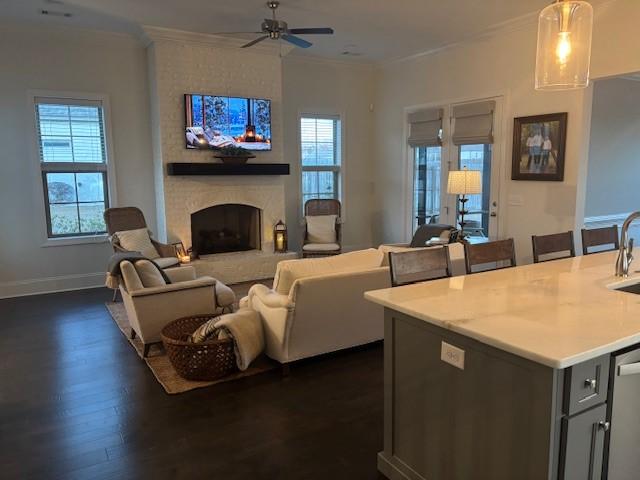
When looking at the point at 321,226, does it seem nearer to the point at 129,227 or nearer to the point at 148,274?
the point at 129,227

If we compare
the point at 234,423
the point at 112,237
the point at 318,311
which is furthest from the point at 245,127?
the point at 234,423

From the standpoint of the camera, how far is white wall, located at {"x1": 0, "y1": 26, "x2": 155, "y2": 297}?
220 inches

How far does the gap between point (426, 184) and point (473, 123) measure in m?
1.26

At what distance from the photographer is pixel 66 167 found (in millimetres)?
5961

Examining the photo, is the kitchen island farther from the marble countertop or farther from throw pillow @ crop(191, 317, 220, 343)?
throw pillow @ crop(191, 317, 220, 343)

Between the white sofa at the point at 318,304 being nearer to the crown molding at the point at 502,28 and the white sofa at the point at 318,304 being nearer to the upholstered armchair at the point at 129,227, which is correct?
the upholstered armchair at the point at 129,227

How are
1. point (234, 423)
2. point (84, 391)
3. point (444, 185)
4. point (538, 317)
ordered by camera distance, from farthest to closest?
point (444, 185), point (84, 391), point (234, 423), point (538, 317)

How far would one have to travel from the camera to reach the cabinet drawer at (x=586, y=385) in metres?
1.58

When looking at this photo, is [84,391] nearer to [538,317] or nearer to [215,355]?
[215,355]

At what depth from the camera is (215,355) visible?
3.36m

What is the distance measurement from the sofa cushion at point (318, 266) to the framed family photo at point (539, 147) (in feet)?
8.89

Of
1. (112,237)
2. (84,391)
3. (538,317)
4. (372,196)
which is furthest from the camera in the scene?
(372,196)

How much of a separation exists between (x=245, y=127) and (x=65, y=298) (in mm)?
3111

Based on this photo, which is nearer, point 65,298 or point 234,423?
point 234,423
